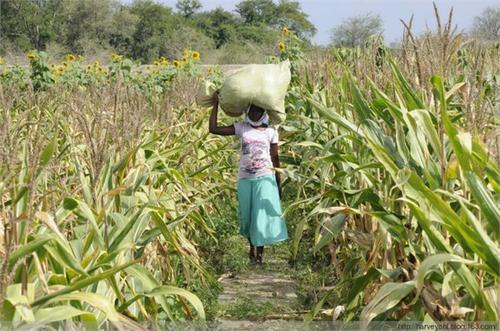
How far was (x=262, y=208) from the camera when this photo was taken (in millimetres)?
4766

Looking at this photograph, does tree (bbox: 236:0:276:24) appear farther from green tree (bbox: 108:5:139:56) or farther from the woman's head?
the woman's head

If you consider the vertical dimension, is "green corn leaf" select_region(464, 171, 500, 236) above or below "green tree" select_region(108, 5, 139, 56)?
below

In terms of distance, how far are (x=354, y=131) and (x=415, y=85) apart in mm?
346

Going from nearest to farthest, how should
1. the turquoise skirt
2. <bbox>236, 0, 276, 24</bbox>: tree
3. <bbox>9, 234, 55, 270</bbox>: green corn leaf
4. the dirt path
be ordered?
<bbox>9, 234, 55, 270</bbox>: green corn leaf
the dirt path
the turquoise skirt
<bbox>236, 0, 276, 24</bbox>: tree

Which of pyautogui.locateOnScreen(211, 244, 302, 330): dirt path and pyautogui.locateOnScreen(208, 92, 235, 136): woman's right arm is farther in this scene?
pyautogui.locateOnScreen(208, 92, 235, 136): woman's right arm

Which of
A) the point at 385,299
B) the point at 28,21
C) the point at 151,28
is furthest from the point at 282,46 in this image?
the point at 151,28

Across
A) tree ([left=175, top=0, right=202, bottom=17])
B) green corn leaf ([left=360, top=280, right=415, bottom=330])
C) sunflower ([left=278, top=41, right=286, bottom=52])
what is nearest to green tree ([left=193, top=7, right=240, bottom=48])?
tree ([left=175, top=0, right=202, bottom=17])

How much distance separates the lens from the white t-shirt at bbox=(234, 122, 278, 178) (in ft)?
15.7

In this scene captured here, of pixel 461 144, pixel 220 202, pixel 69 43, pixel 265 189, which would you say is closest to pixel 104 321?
pixel 461 144

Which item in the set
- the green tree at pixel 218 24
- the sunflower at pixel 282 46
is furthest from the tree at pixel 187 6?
the sunflower at pixel 282 46

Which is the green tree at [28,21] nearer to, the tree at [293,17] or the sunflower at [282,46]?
the tree at [293,17]

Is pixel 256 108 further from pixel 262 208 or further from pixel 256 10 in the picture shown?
pixel 256 10

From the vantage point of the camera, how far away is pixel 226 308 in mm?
3818

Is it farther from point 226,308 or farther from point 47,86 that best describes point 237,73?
point 47,86
